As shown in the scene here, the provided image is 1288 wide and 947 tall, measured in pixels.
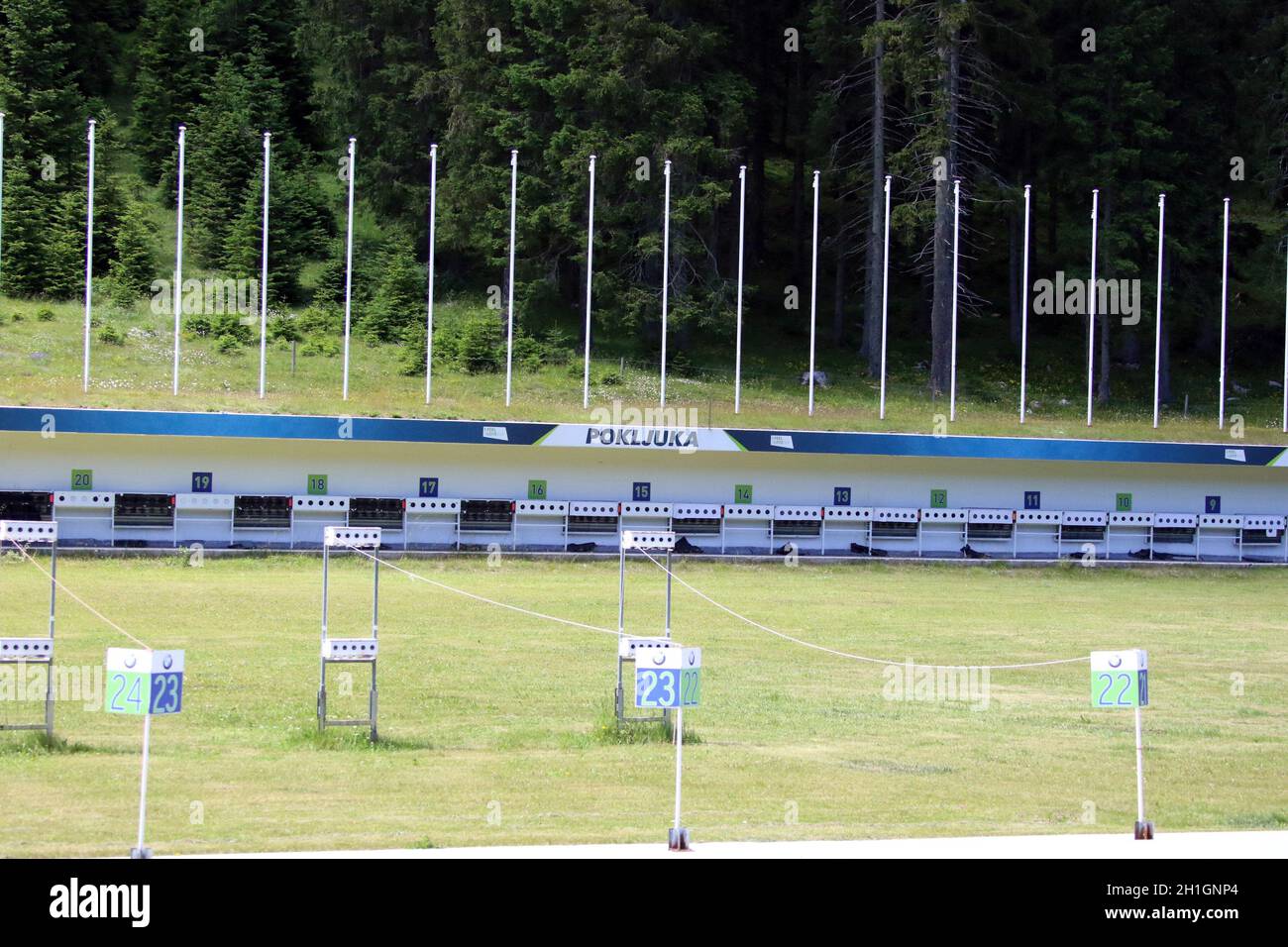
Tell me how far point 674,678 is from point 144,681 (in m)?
4.66

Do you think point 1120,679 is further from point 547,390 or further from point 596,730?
point 547,390

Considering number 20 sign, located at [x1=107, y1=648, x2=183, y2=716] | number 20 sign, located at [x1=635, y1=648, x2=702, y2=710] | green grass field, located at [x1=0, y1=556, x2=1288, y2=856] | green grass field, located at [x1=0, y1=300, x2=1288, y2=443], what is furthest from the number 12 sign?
green grass field, located at [x1=0, y1=300, x2=1288, y2=443]

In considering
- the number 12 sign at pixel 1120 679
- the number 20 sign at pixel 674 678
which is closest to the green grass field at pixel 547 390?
the number 20 sign at pixel 674 678

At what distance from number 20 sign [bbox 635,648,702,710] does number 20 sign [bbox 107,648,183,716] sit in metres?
4.27

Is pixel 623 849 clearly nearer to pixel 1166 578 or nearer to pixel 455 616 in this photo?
pixel 455 616

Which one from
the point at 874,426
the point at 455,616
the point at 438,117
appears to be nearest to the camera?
the point at 455,616

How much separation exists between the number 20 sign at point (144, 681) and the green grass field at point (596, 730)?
1.04m

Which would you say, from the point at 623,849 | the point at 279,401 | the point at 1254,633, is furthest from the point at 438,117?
the point at 623,849

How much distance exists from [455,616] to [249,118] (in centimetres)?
4250

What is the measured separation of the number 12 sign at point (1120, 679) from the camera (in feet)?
45.3

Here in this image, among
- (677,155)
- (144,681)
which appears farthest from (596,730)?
(677,155)

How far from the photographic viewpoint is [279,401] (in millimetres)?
39938

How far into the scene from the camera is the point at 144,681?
12.3 meters
